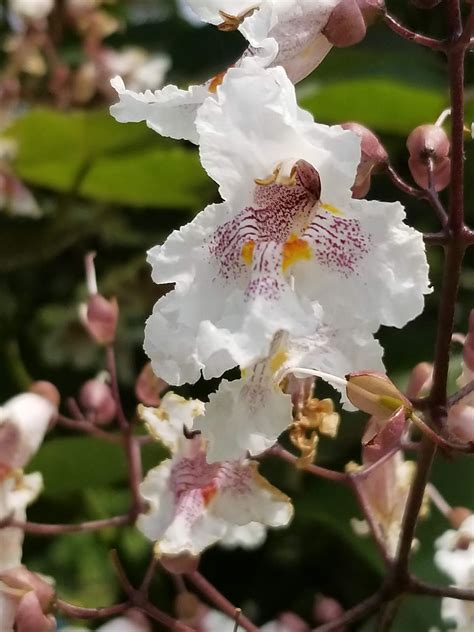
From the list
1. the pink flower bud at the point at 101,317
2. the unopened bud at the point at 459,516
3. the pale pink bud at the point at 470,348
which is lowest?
the unopened bud at the point at 459,516

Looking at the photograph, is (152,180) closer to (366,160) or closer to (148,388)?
(148,388)

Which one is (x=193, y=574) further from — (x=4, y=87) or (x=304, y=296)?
(x=4, y=87)

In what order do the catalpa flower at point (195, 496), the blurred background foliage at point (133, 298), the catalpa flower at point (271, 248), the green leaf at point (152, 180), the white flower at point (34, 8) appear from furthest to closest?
1. the white flower at point (34, 8)
2. the green leaf at point (152, 180)
3. the blurred background foliage at point (133, 298)
4. the catalpa flower at point (195, 496)
5. the catalpa flower at point (271, 248)

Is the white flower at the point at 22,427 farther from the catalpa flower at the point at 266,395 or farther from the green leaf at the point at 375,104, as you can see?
the green leaf at the point at 375,104

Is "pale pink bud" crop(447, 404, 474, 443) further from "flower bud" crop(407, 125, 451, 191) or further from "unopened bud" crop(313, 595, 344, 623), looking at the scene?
"unopened bud" crop(313, 595, 344, 623)

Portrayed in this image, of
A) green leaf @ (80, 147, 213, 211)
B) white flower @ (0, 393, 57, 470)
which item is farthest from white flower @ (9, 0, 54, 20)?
white flower @ (0, 393, 57, 470)

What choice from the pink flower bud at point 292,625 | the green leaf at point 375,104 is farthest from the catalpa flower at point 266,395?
the green leaf at point 375,104
